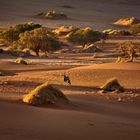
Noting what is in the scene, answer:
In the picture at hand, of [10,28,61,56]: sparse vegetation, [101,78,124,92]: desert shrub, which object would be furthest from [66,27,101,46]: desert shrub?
[101,78,124,92]: desert shrub

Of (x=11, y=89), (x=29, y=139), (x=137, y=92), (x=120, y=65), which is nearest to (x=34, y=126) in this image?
(x=29, y=139)

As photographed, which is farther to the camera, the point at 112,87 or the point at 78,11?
the point at 78,11

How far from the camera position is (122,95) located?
1972 cm

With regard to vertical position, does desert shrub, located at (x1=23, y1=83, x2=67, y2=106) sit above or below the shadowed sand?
above

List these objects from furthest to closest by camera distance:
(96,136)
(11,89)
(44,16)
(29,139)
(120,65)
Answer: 1. (44,16)
2. (120,65)
3. (11,89)
4. (96,136)
5. (29,139)

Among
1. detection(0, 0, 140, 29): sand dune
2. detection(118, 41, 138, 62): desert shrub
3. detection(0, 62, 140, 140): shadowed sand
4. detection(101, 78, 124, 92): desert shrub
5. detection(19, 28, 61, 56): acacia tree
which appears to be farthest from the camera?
detection(0, 0, 140, 29): sand dune

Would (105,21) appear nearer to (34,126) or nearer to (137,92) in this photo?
(137,92)

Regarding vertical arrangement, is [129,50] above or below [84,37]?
below

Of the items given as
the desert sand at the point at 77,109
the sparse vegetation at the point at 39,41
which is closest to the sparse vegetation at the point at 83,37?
the sparse vegetation at the point at 39,41

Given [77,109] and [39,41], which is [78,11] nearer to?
[39,41]

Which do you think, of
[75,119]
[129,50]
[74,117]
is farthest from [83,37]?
[75,119]

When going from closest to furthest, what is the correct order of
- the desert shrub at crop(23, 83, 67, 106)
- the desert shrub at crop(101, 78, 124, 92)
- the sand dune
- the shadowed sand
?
the shadowed sand → the desert shrub at crop(23, 83, 67, 106) → the desert shrub at crop(101, 78, 124, 92) → the sand dune

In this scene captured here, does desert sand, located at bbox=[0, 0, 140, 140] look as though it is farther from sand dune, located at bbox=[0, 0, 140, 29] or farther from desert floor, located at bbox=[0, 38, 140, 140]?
sand dune, located at bbox=[0, 0, 140, 29]

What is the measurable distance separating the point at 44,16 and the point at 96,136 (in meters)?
90.5
